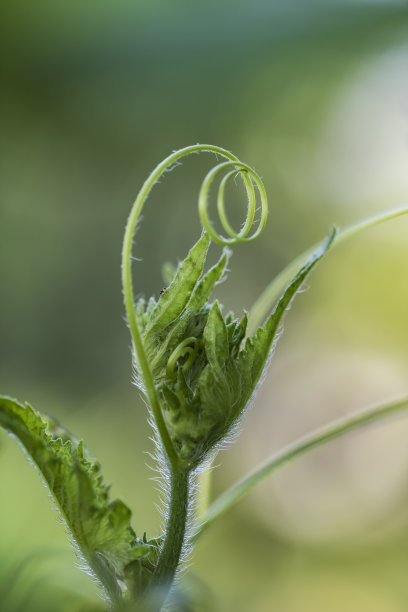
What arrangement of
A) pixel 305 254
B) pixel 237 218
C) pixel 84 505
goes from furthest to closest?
pixel 237 218, pixel 305 254, pixel 84 505

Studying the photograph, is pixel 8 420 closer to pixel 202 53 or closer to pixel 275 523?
pixel 275 523

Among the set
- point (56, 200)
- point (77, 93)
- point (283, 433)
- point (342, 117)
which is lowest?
point (283, 433)

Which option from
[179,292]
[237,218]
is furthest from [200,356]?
[237,218]

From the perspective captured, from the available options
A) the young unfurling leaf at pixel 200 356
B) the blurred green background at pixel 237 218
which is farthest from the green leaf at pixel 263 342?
the blurred green background at pixel 237 218

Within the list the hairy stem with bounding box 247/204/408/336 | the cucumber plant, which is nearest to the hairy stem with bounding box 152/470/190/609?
the cucumber plant

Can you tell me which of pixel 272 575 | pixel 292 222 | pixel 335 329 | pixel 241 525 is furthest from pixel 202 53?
pixel 272 575

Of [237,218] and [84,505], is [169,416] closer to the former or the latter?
[84,505]

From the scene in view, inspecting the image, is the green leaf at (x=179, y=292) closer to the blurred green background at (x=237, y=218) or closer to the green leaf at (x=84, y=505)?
the green leaf at (x=84, y=505)
